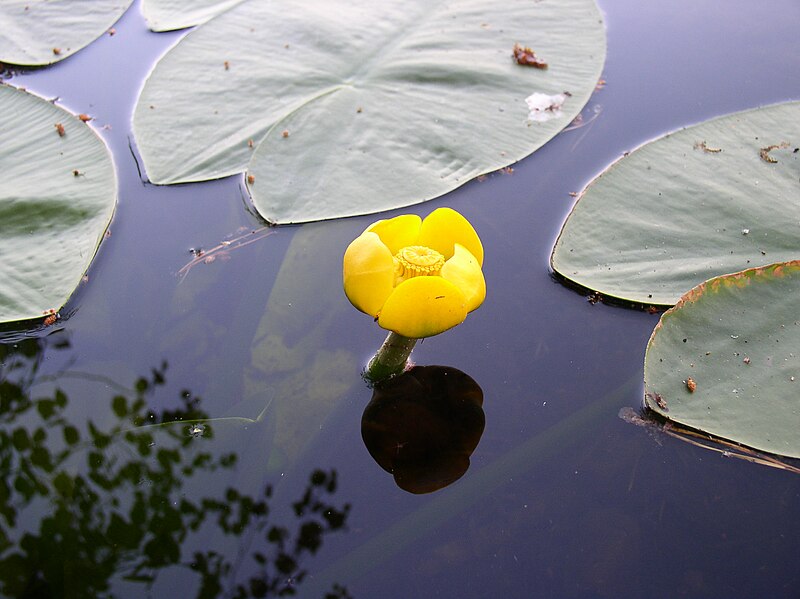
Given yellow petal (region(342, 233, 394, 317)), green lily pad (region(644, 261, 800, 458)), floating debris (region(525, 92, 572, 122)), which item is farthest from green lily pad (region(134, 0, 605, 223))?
green lily pad (region(644, 261, 800, 458))

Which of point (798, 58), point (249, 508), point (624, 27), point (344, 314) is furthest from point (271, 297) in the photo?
point (798, 58)

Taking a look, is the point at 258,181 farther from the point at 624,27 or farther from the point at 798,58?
the point at 798,58

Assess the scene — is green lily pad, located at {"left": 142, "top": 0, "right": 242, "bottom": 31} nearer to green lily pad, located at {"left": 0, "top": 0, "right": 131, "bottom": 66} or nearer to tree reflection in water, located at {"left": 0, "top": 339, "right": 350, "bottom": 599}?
green lily pad, located at {"left": 0, "top": 0, "right": 131, "bottom": 66}

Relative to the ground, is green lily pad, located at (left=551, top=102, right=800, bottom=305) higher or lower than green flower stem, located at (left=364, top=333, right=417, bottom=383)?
higher

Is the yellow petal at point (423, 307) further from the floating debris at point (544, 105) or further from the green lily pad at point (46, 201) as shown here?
the floating debris at point (544, 105)

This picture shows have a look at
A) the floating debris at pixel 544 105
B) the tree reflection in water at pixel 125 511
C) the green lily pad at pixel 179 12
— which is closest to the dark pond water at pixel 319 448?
the tree reflection in water at pixel 125 511

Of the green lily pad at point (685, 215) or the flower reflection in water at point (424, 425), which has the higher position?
the green lily pad at point (685, 215)
